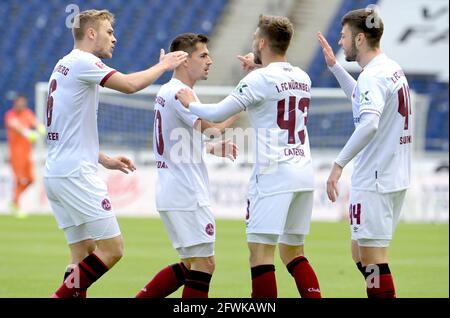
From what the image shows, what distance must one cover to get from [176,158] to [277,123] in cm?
88

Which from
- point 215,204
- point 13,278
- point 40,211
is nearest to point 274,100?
point 13,278

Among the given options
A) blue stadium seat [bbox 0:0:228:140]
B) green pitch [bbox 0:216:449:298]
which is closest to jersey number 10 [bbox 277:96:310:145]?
green pitch [bbox 0:216:449:298]

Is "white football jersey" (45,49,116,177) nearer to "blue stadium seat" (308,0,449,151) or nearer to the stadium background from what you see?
the stadium background

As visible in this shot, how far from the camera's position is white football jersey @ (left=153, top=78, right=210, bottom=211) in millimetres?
7270

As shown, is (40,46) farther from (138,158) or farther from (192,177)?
(192,177)

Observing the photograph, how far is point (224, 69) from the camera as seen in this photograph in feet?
85.7

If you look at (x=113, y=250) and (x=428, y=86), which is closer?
(x=113, y=250)

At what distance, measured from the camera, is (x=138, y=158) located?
68.1 ft

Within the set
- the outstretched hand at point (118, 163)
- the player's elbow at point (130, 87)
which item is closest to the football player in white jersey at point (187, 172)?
the player's elbow at point (130, 87)

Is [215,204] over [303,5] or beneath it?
beneath

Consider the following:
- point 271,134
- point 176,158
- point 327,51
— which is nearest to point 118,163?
point 176,158

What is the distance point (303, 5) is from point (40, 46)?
24.4 feet

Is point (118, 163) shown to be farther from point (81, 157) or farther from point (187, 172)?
point (187, 172)

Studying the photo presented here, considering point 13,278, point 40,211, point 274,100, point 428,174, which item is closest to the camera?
point 274,100
